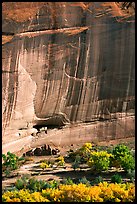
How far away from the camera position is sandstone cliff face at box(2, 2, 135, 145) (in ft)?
53.3

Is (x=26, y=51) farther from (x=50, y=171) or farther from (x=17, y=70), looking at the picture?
(x=50, y=171)

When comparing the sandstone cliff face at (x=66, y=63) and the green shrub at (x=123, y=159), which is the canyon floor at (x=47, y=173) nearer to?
the green shrub at (x=123, y=159)

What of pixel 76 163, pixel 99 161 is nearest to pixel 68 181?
pixel 99 161

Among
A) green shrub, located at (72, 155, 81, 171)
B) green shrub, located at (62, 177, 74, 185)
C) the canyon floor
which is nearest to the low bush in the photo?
green shrub, located at (62, 177, 74, 185)

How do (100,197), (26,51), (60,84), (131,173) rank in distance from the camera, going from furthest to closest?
(60,84) → (26,51) → (131,173) → (100,197)

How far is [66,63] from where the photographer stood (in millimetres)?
17469

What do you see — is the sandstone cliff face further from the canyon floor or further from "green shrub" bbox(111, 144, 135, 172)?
"green shrub" bbox(111, 144, 135, 172)

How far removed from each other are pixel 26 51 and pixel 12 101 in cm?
169

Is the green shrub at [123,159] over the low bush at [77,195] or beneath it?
over

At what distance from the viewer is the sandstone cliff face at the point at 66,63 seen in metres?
16.2

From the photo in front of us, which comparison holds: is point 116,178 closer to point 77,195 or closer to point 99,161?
point 99,161

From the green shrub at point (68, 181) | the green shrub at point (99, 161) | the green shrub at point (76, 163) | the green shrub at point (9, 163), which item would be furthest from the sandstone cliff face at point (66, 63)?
the green shrub at point (68, 181)

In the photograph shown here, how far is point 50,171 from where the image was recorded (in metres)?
16.1

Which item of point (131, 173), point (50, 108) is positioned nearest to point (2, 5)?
point (50, 108)
